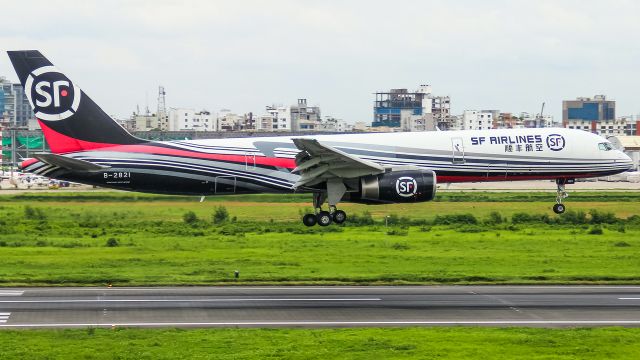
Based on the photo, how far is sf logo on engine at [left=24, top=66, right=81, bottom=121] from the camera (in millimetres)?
48938

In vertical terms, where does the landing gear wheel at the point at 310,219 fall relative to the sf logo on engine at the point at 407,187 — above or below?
below

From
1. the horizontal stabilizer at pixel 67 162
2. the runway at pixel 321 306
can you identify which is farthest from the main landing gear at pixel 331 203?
the horizontal stabilizer at pixel 67 162

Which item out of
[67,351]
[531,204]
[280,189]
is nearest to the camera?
[67,351]

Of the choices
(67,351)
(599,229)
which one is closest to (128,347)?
(67,351)

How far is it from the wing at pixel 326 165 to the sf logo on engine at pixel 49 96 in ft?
35.7

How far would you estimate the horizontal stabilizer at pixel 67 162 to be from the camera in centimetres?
4672

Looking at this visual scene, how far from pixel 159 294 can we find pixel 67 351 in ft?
38.0

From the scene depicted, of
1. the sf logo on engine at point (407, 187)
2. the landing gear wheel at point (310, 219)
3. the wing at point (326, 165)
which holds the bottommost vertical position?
the landing gear wheel at point (310, 219)

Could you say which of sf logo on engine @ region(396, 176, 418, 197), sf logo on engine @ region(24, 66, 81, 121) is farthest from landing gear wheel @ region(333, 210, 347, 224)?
sf logo on engine @ region(24, 66, 81, 121)

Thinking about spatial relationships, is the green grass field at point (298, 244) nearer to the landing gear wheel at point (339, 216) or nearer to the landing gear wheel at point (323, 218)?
the landing gear wheel at point (323, 218)

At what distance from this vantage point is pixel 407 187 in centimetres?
4862

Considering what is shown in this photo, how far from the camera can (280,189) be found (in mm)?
50688

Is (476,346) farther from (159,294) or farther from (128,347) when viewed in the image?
(159,294)

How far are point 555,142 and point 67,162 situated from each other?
23.4 meters
